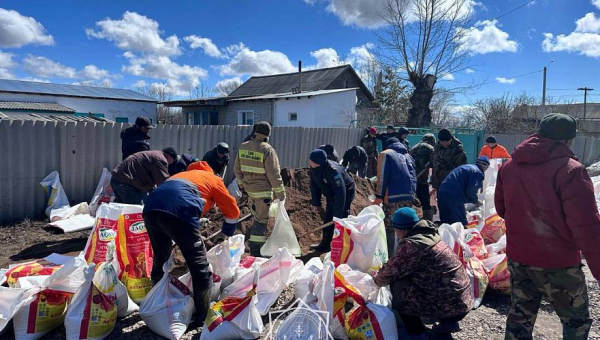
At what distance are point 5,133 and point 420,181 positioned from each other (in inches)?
244

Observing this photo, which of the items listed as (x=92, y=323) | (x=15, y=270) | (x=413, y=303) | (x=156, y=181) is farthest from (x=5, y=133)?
(x=413, y=303)

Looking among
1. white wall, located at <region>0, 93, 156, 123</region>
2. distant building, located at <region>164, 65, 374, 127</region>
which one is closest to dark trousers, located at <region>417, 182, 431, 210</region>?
distant building, located at <region>164, 65, 374, 127</region>

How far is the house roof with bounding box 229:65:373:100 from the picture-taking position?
26.0m

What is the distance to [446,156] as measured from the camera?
588cm

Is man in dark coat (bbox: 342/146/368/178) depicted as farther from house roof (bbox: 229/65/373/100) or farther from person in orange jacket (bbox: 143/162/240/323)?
house roof (bbox: 229/65/373/100)

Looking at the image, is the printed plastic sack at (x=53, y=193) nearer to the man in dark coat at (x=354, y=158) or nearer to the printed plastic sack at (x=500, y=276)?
the man in dark coat at (x=354, y=158)

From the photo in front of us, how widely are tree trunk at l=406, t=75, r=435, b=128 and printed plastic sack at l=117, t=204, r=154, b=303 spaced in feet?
46.1

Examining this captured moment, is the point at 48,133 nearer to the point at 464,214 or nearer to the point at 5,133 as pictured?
the point at 5,133

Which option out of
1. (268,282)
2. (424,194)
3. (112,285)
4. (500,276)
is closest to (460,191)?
(500,276)

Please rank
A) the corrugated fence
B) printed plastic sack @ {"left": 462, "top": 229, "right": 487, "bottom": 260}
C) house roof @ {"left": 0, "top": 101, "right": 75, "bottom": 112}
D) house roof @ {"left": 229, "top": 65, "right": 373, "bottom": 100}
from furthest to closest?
house roof @ {"left": 229, "top": 65, "right": 373, "bottom": 100} < house roof @ {"left": 0, "top": 101, "right": 75, "bottom": 112} < the corrugated fence < printed plastic sack @ {"left": 462, "top": 229, "right": 487, "bottom": 260}

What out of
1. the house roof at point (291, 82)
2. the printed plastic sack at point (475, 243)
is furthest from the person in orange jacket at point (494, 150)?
the house roof at point (291, 82)

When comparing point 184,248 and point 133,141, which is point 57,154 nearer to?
point 133,141

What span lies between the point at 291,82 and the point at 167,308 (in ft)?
85.7

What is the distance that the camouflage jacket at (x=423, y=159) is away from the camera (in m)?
6.15
